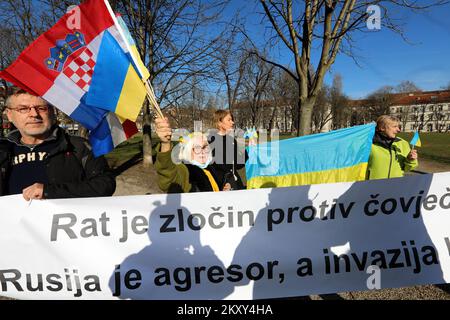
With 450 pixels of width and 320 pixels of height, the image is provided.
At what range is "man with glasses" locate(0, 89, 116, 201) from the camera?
225cm

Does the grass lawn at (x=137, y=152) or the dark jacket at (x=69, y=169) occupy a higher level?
the dark jacket at (x=69, y=169)

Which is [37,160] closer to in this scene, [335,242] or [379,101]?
[335,242]

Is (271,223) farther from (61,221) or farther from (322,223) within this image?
(61,221)

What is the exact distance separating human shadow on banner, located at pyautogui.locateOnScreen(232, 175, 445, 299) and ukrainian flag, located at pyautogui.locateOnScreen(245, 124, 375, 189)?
1834mm

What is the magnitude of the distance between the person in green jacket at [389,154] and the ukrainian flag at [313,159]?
439mm

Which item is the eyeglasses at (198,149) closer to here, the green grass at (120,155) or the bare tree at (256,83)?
the green grass at (120,155)

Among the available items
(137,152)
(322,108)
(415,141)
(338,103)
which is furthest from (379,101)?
(415,141)

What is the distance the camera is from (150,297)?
2.28 meters

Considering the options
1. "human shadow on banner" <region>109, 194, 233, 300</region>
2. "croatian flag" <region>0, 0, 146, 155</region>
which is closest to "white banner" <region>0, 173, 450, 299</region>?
"human shadow on banner" <region>109, 194, 233, 300</region>

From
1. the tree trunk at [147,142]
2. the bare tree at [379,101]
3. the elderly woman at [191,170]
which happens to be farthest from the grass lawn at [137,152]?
the bare tree at [379,101]

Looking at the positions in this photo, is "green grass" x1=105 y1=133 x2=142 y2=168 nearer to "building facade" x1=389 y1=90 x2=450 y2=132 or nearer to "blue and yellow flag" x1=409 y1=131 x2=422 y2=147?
"blue and yellow flag" x1=409 y1=131 x2=422 y2=147

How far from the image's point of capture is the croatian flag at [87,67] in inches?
92.4

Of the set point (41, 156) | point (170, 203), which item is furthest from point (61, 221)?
point (170, 203)
